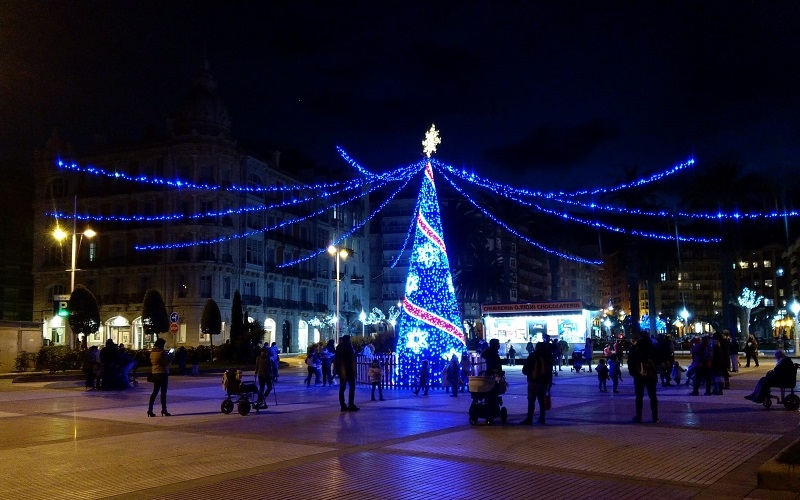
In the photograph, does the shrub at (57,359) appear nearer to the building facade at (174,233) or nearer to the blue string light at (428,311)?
the blue string light at (428,311)

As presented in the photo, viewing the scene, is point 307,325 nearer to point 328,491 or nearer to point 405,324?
point 405,324

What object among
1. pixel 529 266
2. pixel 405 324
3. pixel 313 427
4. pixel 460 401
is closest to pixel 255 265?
pixel 405 324

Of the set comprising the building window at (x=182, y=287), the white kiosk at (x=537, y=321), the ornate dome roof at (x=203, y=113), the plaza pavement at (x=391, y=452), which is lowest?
the plaza pavement at (x=391, y=452)

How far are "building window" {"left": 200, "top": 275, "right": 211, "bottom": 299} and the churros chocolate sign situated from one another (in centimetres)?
2687

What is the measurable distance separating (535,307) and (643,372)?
25.7 metres

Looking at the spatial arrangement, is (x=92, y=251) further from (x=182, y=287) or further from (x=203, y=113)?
(x=203, y=113)

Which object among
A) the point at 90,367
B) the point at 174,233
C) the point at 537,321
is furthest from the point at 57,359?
the point at 174,233

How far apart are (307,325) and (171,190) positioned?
1941 cm

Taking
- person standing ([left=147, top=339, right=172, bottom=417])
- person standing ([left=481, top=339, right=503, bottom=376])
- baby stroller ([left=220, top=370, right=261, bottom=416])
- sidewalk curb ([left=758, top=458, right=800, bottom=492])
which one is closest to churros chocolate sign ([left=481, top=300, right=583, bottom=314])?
person standing ([left=481, top=339, right=503, bottom=376])

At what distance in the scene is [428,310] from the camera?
23.8 meters

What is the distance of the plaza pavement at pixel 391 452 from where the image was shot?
8.50 m

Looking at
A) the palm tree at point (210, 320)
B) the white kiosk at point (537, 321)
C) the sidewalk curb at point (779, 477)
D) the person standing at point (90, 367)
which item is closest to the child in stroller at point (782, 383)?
the sidewalk curb at point (779, 477)

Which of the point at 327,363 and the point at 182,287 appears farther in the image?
the point at 182,287

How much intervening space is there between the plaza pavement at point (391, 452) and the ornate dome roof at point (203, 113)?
4611cm
